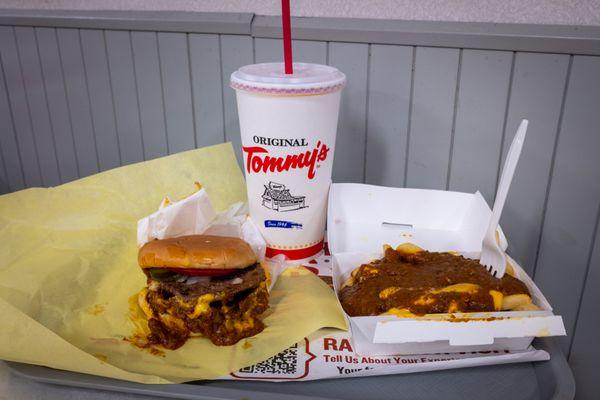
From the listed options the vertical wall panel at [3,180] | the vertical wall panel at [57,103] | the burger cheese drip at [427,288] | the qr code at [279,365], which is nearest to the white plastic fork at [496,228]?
the burger cheese drip at [427,288]

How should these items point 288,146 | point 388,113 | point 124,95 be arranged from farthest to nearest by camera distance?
point 124,95, point 388,113, point 288,146

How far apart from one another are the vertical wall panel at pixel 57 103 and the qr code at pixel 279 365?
1.42m

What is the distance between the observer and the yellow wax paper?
3.00ft

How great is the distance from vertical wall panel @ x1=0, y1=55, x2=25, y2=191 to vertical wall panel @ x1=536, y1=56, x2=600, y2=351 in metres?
1.97

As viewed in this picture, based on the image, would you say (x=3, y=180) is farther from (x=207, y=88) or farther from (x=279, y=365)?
(x=279, y=365)

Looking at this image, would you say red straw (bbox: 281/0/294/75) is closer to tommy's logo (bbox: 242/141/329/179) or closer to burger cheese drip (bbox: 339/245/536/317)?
tommy's logo (bbox: 242/141/329/179)

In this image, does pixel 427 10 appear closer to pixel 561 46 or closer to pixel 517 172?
pixel 561 46

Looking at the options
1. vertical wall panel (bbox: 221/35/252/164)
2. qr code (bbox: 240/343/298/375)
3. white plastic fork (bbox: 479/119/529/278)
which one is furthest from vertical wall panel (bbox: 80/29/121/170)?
white plastic fork (bbox: 479/119/529/278)

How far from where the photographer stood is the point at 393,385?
92 centimetres

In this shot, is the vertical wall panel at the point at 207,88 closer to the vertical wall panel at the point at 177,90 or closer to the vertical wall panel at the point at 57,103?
the vertical wall panel at the point at 177,90

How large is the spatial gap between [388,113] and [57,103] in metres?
1.24

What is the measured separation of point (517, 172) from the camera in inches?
59.6

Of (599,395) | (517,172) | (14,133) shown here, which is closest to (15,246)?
(14,133)

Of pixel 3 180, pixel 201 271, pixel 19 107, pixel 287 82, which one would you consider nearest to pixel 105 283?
pixel 201 271
